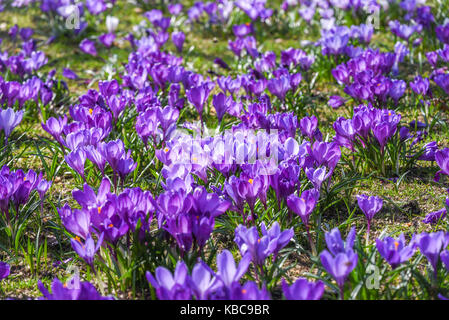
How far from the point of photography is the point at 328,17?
5.88 metres

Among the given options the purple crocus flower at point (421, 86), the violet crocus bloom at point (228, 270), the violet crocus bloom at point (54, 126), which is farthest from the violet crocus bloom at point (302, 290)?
the purple crocus flower at point (421, 86)

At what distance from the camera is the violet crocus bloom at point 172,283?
1.80 m

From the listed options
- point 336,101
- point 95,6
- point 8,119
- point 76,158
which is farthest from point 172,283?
point 95,6

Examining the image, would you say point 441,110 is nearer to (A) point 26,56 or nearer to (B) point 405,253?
(B) point 405,253

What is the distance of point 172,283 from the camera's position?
1.86m

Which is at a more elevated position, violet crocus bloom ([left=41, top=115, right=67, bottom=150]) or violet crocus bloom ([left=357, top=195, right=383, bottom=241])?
violet crocus bloom ([left=41, top=115, right=67, bottom=150])

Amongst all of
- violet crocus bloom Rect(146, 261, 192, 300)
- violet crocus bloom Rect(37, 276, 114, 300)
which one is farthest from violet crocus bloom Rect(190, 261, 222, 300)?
violet crocus bloom Rect(37, 276, 114, 300)

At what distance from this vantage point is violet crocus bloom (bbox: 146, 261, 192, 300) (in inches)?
70.7

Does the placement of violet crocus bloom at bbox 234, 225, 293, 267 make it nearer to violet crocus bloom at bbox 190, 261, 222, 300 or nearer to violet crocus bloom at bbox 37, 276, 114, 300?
violet crocus bloom at bbox 190, 261, 222, 300

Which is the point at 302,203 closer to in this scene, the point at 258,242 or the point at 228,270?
the point at 258,242

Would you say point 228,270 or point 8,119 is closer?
point 228,270

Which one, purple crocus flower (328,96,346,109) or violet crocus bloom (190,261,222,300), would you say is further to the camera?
purple crocus flower (328,96,346,109)
